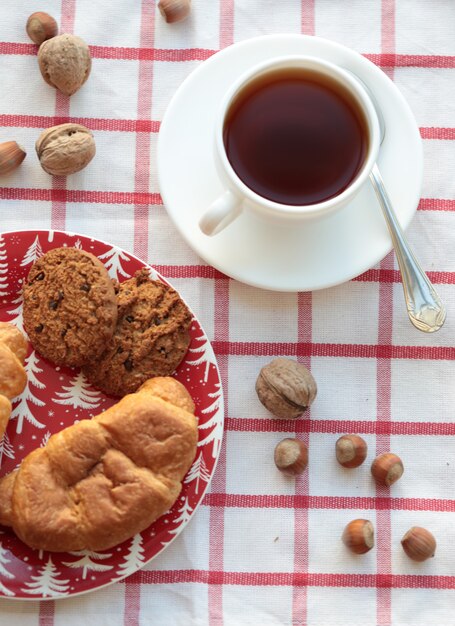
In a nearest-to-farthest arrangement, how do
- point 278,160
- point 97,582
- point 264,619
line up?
point 278,160
point 97,582
point 264,619

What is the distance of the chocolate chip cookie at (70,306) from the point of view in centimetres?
163

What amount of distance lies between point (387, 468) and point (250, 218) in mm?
640

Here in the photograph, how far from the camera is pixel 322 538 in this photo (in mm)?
1815

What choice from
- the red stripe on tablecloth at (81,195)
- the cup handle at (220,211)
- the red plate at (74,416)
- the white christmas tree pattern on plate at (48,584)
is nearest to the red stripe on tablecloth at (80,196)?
the red stripe on tablecloth at (81,195)

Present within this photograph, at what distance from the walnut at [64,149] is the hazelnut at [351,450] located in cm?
86

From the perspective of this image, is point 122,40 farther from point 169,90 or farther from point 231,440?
point 231,440

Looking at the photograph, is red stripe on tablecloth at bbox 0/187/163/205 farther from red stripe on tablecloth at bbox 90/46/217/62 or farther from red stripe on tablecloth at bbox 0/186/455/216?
red stripe on tablecloth at bbox 90/46/217/62

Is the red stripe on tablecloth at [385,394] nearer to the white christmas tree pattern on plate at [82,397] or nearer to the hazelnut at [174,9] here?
the hazelnut at [174,9]

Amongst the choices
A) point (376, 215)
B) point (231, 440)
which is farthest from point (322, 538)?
point (376, 215)

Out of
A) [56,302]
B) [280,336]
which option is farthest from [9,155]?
[280,336]

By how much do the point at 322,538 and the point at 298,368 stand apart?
40 centimetres

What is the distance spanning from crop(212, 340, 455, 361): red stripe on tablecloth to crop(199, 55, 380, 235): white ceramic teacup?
36 cm

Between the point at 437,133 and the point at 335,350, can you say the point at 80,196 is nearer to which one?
the point at 335,350

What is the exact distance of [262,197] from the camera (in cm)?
154
